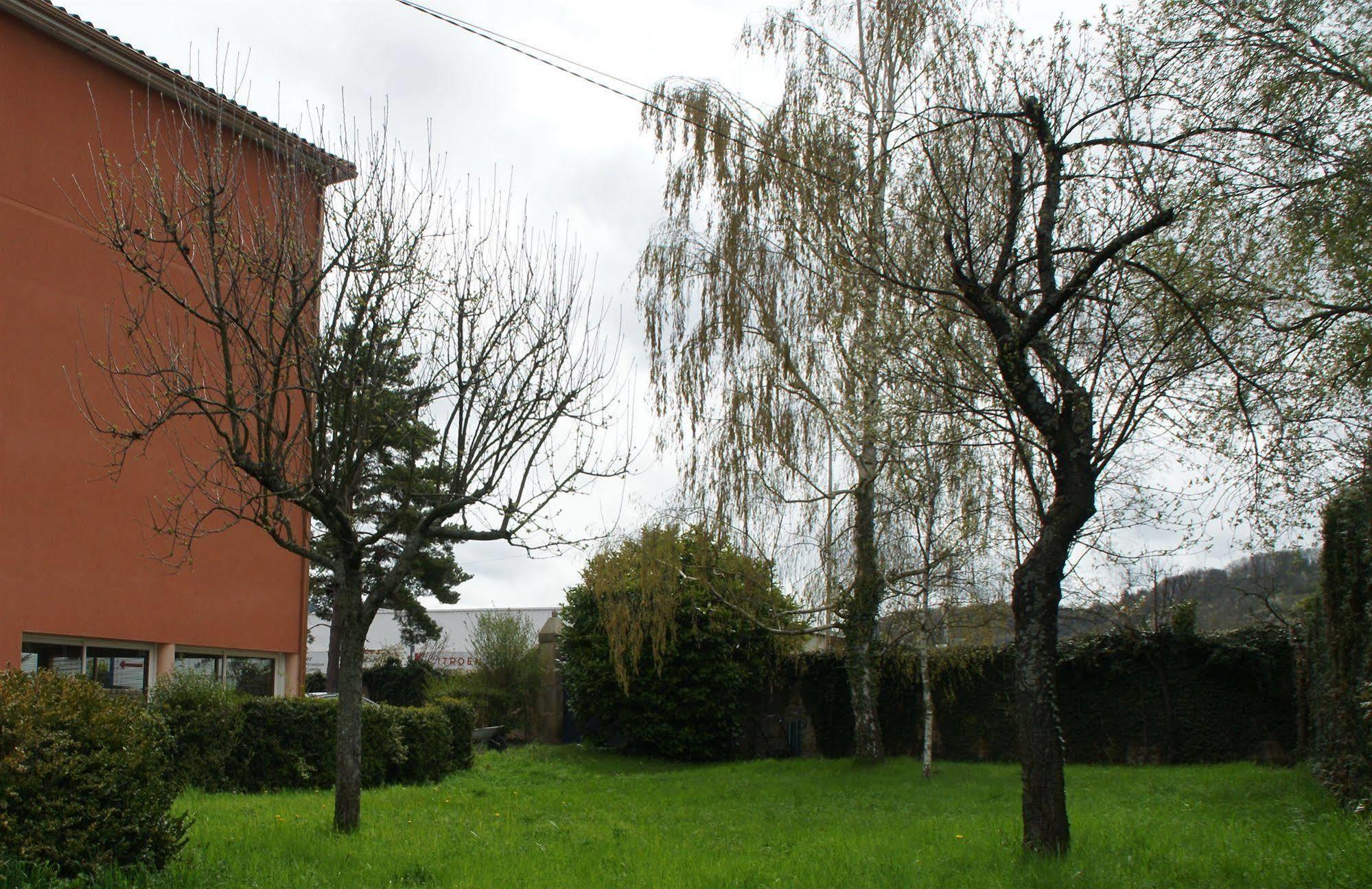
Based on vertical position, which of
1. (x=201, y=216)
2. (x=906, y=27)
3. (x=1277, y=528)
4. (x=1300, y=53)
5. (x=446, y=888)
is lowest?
(x=446, y=888)

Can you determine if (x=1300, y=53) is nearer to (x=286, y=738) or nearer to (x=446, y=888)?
(x=446, y=888)

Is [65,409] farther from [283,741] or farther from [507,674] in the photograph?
[507,674]

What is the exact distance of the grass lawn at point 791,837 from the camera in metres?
7.68

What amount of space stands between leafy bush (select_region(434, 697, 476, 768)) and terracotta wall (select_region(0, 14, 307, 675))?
4718 millimetres

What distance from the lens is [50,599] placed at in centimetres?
1493

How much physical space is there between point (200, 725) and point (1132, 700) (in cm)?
1591

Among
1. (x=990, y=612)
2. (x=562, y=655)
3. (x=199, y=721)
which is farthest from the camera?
(x=562, y=655)

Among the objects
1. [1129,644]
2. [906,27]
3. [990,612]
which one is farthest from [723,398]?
[1129,644]

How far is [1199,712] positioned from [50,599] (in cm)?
1893

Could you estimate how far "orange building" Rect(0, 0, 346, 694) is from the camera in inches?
580

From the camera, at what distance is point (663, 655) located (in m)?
22.8

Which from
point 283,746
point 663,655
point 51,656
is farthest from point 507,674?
point 51,656

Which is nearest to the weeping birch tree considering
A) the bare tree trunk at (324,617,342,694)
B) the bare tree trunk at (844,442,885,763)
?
the bare tree trunk at (844,442,885,763)

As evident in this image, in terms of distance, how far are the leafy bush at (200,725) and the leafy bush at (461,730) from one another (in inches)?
210
